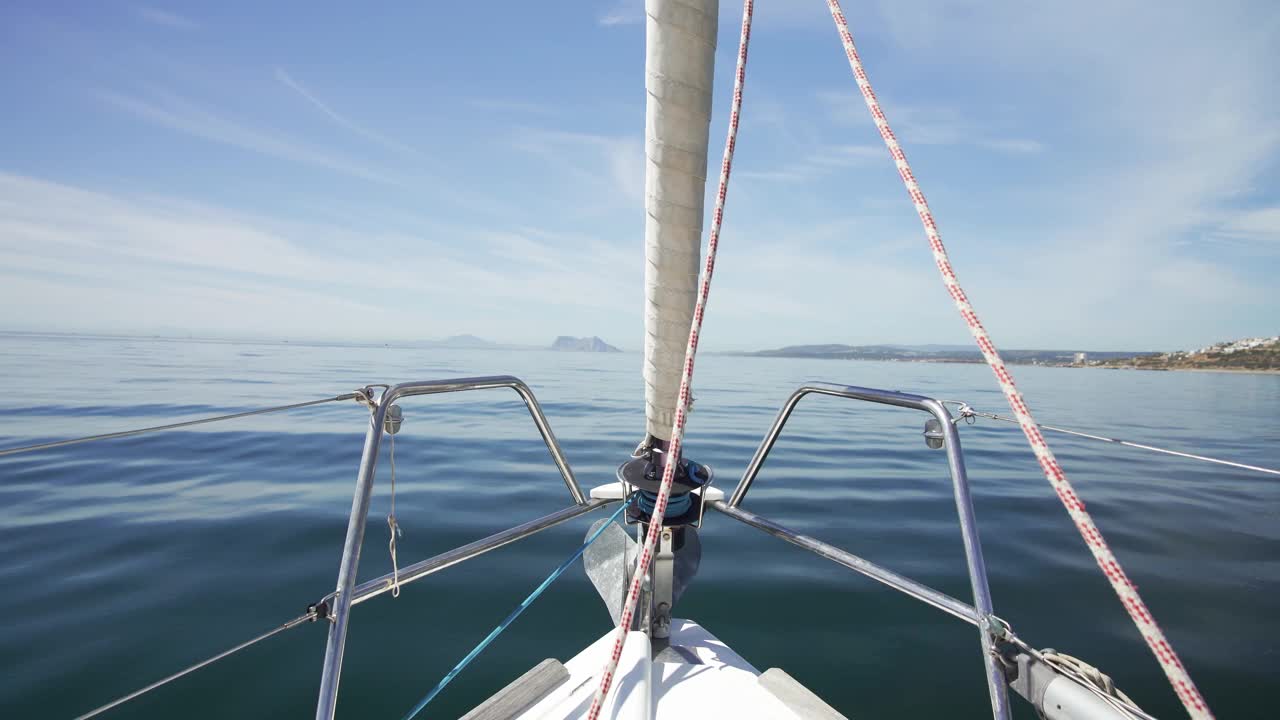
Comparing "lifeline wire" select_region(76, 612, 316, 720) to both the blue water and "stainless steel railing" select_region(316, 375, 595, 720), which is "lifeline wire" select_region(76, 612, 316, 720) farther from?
the blue water

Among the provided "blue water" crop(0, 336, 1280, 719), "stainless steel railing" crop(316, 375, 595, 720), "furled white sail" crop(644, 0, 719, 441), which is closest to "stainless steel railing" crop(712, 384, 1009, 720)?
"furled white sail" crop(644, 0, 719, 441)

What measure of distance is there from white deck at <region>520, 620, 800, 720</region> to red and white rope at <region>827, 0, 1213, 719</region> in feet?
4.13

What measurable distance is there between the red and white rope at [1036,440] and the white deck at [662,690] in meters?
1.26

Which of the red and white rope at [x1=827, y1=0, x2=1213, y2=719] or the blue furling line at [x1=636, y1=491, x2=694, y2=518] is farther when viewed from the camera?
the blue furling line at [x1=636, y1=491, x2=694, y2=518]

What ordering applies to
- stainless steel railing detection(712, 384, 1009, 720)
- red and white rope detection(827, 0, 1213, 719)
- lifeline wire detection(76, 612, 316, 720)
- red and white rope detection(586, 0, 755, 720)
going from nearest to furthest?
1. red and white rope detection(827, 0, 1213, 719)
2. lifeline wire detection(76, 612, 316, 720)
3. stainless steel railing detection(712, 384, 1009, 720)
4. red and white rope detection(586, 0, 755, 720)

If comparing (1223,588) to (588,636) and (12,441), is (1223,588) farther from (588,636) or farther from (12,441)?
(12,441)

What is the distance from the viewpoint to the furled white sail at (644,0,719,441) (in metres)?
1.77

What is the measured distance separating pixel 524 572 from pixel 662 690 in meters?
1.92

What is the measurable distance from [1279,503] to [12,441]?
15968 mm

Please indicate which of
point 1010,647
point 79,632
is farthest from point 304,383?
point 1010,647

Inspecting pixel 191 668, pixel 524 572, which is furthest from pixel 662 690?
pixel 524 572

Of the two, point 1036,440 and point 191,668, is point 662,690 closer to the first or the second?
point 191,668

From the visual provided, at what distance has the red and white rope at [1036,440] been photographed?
0.90 m

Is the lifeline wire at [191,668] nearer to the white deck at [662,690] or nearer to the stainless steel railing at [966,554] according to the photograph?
the white deck at [662,690]
